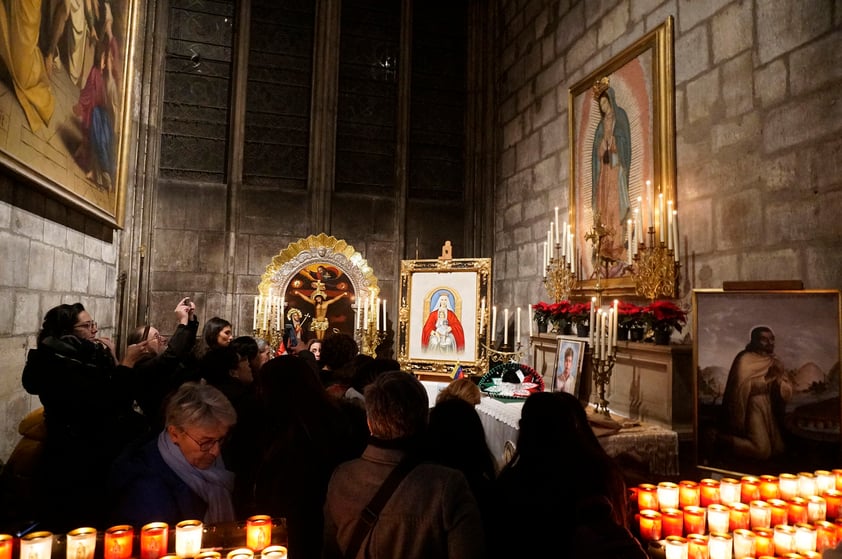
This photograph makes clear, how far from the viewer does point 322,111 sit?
25.8 feet

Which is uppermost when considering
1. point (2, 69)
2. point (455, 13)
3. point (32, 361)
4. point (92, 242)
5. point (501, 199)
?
point (455, 13)

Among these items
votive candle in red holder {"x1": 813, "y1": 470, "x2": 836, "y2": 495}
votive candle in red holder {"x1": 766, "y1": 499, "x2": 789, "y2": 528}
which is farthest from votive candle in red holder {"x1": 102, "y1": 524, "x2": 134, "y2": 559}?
votive candle in red holder {"x1": 813, "y1": 470, "x2": 836, "y2": 495}

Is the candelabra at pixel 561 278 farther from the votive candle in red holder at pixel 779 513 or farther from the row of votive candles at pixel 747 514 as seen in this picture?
the votive candle in red holder at pixel 779 513

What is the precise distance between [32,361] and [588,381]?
3.71m

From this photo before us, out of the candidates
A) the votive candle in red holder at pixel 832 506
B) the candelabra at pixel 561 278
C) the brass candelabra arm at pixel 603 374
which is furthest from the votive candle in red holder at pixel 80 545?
the candelabra at pixel 561 278

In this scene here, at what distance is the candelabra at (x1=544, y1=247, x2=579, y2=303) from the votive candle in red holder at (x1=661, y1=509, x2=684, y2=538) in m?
3.73

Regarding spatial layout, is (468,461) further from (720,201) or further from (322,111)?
(322,111)

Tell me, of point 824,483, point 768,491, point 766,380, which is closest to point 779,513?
point 768,491

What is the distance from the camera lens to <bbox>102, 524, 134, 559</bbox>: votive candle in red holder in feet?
5.10

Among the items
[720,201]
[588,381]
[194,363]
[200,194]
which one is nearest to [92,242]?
[194,363]

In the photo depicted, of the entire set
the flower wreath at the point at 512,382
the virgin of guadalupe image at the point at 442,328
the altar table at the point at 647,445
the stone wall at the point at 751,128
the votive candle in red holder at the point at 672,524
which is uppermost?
the stone wall at the point at 751,128

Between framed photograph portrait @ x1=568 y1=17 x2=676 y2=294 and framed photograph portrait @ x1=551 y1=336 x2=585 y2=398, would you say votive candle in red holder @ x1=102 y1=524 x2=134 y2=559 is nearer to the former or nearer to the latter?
framed photograph portrait @ x1=551 y1=336 x2=585 y2=398

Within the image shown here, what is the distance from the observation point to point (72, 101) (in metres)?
3.65

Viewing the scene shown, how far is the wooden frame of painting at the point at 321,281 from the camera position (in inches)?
277
